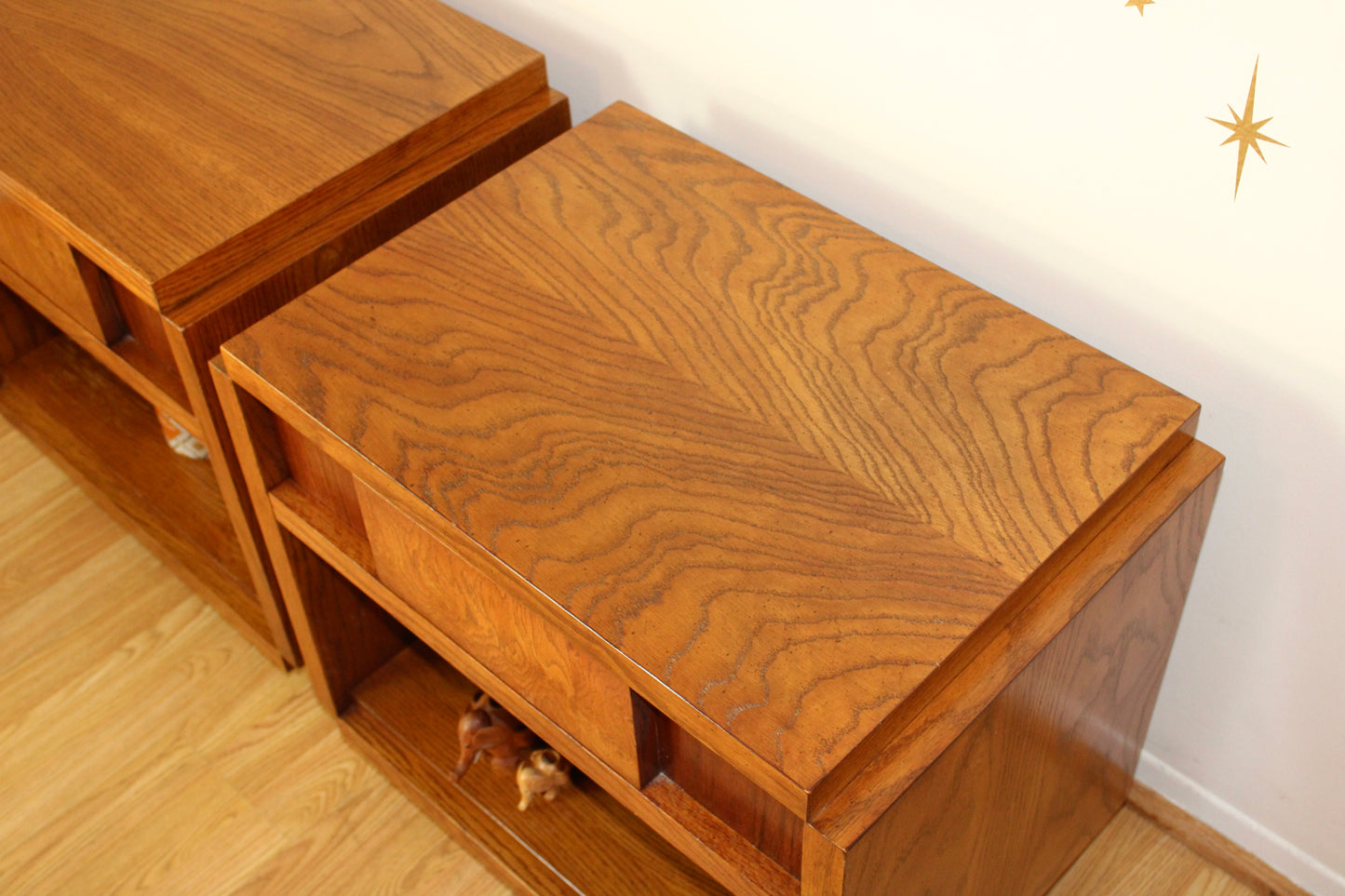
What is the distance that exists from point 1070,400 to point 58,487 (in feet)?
3.67

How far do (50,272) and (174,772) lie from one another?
1.53ft

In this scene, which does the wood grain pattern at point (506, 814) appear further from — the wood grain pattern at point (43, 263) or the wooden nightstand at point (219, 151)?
the wood grain pattern at point (43, 263)

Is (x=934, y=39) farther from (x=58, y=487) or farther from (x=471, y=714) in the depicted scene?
(x=58, y=487)

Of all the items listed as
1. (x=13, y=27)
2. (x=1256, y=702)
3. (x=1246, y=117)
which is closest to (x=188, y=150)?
(x=13, y=27)

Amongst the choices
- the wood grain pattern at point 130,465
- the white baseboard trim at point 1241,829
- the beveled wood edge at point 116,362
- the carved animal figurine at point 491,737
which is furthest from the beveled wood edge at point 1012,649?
the wood grain pattern at point 130,465

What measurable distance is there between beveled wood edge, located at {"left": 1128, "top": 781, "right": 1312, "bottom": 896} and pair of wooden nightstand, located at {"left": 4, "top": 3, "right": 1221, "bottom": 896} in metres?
0.17

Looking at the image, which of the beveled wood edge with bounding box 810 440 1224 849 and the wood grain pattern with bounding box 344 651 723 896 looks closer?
the beveled wood edge with bounding box 810 440 1224 849

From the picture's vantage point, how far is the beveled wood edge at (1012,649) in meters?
0.67

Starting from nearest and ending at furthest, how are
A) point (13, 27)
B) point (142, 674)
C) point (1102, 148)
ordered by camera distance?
point (1102, 148), point (13, 27), point (142, 674)

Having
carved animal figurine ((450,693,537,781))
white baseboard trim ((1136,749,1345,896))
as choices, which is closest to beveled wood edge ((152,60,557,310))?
carved animal figurine ((450,693,537,781))

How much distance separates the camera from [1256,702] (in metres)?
1.03

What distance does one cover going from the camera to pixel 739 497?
0.76 meters

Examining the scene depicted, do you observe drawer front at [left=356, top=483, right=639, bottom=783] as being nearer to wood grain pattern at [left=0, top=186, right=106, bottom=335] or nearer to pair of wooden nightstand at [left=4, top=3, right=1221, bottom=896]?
pair of wooden nightstand at [left=4, top=3, right=1221, bottom=896]

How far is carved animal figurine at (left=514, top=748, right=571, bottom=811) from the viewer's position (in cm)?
108
